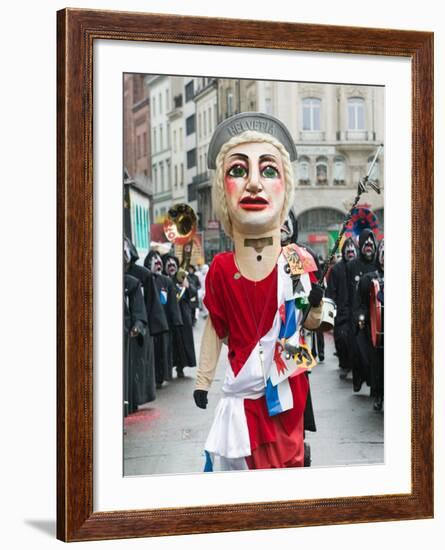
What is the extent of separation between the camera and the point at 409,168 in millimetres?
5457

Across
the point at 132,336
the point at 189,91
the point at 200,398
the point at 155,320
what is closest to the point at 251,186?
the point at 189,91

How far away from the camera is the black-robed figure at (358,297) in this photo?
5.37 metres

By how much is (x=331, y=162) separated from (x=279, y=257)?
1.47ft

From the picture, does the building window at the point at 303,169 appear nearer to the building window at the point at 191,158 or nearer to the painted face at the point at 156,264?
the building window at the point at 191,158

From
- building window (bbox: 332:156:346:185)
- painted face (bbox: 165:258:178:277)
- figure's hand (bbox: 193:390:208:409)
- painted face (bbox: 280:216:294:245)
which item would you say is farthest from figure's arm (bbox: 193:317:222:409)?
building window (bbox: 332:156:346:185)

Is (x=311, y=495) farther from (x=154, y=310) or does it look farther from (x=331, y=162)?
(x=331, y=162)

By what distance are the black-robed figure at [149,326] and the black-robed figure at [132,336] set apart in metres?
0.02

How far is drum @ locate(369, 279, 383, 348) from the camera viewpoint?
17.9 ft

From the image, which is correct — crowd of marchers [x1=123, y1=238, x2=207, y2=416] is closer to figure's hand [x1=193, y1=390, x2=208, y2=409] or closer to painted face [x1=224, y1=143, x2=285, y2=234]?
figure's hand [x1=193, y1=390, x2=208, y2=409]

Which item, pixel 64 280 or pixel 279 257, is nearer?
pixel 64 280

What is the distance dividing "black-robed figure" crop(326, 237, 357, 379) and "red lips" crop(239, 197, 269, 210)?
0.40m

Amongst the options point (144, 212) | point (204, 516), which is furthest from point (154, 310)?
point (204, 516)

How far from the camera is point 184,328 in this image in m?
5.21

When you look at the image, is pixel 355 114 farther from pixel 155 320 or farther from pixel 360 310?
pixel 155 320
